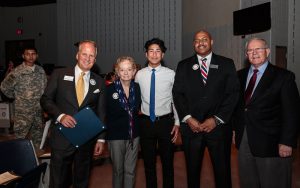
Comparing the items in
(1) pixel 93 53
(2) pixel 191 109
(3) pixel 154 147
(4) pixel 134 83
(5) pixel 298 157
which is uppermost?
(1) pixel 93 53

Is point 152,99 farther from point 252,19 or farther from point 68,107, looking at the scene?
point 252,19

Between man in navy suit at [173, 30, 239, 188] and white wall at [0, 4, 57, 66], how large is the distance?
9582 millimetres

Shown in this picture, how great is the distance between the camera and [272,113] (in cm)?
235

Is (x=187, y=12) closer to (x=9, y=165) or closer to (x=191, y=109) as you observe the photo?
(x=191, y=109)

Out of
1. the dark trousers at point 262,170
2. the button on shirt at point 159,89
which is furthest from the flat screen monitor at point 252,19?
the dark trousers at point 262,170

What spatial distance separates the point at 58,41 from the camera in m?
10.7

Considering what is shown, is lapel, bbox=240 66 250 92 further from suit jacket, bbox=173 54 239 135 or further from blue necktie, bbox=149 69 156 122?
blue necktie, bbox=149 69 156 122

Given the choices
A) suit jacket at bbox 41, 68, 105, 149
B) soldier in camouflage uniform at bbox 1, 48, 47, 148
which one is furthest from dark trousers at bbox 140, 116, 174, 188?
soldier in camouflage uniform at bbox 1, 48, 47, 148

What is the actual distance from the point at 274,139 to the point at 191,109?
697 mm

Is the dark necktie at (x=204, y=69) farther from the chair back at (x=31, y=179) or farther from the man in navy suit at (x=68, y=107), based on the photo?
the chair back at (x=31, y=179)

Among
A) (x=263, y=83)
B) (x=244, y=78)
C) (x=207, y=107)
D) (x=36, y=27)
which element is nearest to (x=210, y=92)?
(x=207, y=107)

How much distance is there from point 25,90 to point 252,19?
398 cm

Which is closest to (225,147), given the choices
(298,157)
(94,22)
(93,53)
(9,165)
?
(93,53)

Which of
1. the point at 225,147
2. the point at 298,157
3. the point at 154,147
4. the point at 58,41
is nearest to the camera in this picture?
the point at 225,147
